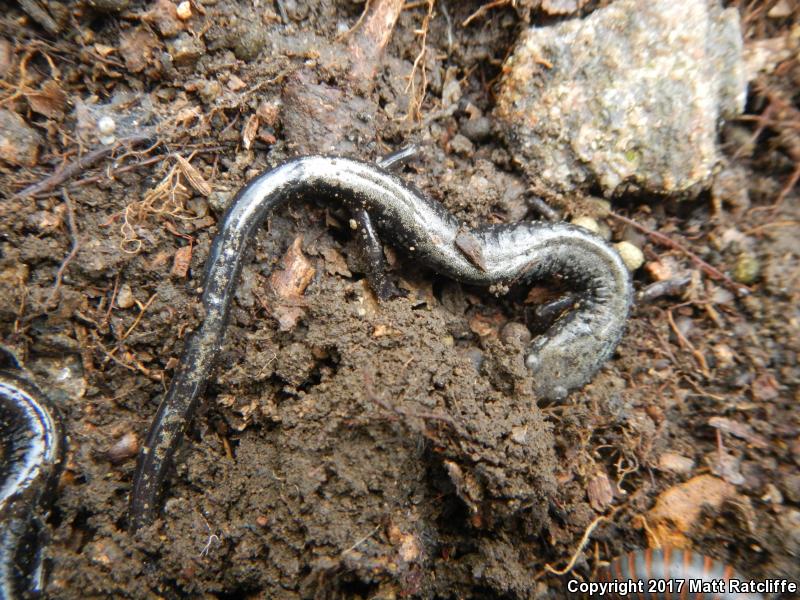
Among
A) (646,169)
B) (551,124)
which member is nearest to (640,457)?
(646,169)

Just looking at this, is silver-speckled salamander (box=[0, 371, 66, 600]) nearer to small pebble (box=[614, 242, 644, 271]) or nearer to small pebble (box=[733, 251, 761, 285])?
small pebble (box=[614, 242, 644, 271])

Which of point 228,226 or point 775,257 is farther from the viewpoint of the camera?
point 775,257

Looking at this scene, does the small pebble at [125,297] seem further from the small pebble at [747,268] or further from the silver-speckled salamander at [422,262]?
the small pebble at [747,268]

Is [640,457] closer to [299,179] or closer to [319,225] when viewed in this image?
[319,225]

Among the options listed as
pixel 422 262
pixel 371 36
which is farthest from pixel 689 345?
pixel 371 36

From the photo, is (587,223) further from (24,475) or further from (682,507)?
(24,475)

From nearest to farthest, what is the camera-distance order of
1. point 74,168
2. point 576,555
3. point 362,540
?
point 362,540, point 576,555, point 74,168
